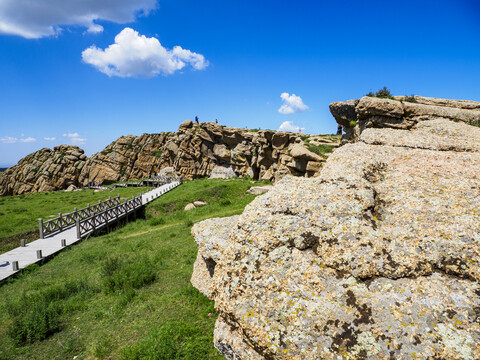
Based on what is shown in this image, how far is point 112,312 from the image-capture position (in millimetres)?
9016

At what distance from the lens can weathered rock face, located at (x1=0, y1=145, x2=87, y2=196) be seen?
63594 millimetres

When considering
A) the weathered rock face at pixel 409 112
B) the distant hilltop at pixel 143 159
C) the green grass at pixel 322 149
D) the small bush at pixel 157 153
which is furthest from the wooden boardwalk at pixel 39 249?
the small bush at pixel 157 153

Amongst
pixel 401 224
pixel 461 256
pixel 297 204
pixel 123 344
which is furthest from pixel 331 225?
pixel 123 344

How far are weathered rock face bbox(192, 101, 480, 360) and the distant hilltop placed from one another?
1705 inches

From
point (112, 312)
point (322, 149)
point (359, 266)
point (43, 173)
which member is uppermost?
point (322, 149)

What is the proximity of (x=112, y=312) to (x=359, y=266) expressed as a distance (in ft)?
27.7

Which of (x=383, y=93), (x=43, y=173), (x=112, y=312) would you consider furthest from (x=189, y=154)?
(x=112, y=312)

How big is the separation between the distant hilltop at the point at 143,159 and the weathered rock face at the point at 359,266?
43298 millimetres

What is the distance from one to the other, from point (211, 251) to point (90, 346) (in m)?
4.61

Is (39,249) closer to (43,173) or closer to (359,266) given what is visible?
(359,266)

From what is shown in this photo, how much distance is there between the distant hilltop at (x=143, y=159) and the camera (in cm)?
5891

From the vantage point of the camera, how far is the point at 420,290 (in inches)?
189

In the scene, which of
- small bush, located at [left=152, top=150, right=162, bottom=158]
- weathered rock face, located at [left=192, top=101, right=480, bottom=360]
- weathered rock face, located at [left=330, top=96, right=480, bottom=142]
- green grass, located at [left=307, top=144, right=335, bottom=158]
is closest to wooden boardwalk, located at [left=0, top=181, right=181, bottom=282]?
weathered rock face, located at [left=192, top=101, right=480, bottom=360]

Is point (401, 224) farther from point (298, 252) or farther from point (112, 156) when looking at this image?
point (112, 156)
